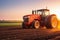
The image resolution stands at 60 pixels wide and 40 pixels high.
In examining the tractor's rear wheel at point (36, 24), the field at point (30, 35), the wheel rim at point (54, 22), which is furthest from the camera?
the wheel rim at point (54, 22)

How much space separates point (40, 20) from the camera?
1925 centimetres

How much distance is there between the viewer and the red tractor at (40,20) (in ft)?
61.0

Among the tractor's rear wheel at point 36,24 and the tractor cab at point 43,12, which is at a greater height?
the tractor cab at point 43,12

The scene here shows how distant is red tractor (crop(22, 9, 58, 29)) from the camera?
18594mm

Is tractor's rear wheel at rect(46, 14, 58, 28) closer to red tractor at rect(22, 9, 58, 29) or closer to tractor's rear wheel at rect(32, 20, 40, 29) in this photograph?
red tractor at rect(22, 9, 58, 29)

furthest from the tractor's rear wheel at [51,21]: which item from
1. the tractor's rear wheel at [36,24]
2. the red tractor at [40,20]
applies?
the tractor's rear wheel at [36,24]

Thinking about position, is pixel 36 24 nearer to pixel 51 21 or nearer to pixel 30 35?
pixel 51 21

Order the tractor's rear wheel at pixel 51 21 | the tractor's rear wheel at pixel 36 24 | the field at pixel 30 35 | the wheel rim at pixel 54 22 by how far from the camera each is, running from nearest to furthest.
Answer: the field at pixel 30 35, the tractor's rear wheel at pixel 36 24, the tractor's rear wheel at pixel 51 21, the wheel rim at pixel 54 22

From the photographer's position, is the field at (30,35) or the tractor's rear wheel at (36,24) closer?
the field at (30,35)

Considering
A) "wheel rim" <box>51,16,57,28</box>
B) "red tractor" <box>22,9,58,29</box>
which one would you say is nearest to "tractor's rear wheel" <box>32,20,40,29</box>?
"red tractor" <box>22,9,58,29</box>

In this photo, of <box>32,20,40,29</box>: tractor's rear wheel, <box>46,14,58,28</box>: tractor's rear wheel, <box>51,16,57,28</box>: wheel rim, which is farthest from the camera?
<box>51,16,57,28</box>: wheel rim

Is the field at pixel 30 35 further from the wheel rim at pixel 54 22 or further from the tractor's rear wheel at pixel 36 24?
the wheel rim at pixel 54 22

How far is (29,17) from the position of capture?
61.3 feet

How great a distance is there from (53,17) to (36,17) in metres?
1.64
